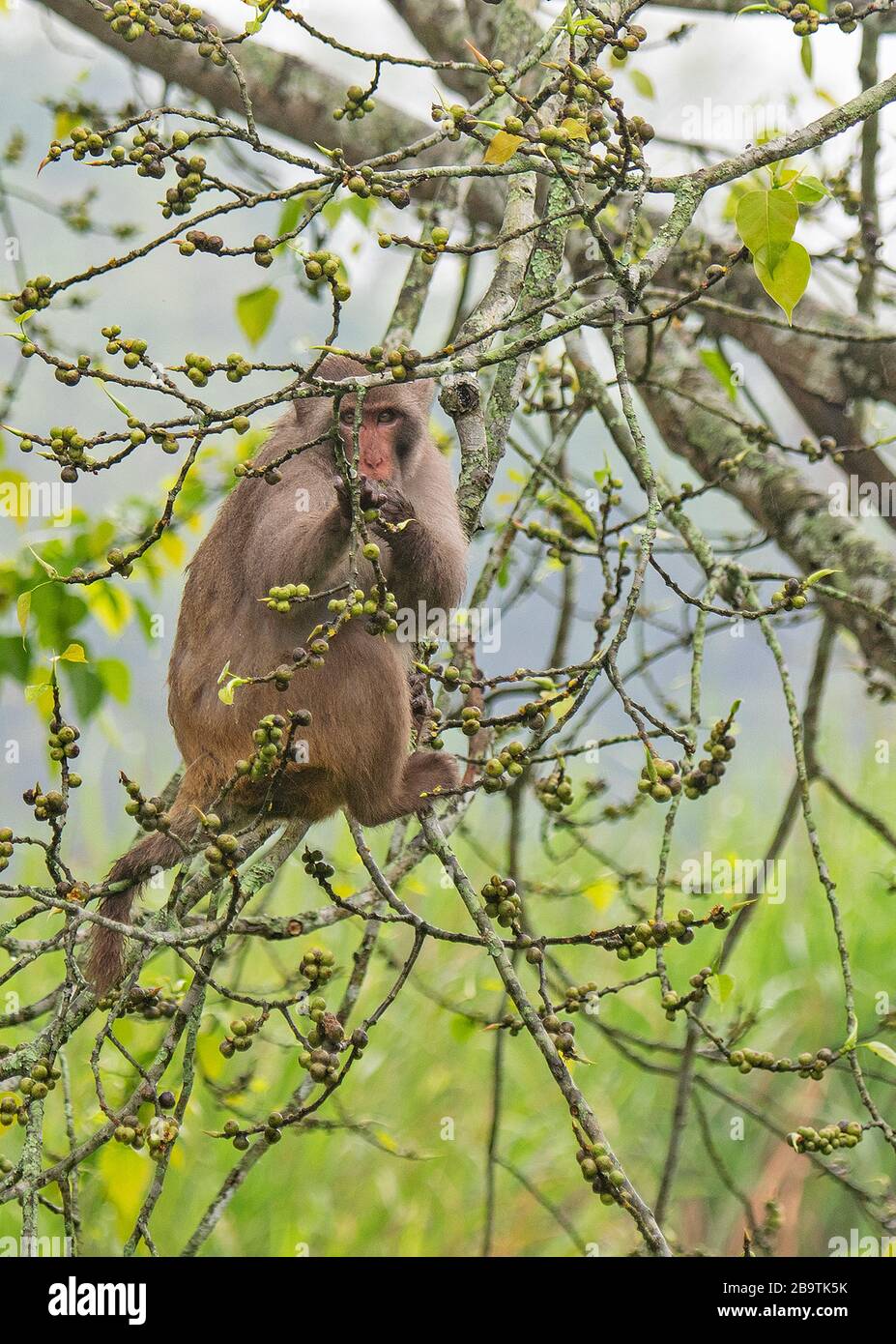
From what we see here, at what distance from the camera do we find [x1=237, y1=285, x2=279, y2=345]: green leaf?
339cm

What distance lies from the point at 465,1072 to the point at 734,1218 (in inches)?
53.2

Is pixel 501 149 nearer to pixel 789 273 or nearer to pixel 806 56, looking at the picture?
pixel 789 273

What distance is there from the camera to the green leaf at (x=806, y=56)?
8.59ft

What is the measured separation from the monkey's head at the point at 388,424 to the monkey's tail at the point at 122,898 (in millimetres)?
832

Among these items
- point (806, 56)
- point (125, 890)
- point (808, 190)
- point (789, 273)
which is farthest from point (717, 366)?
point (125, 890)

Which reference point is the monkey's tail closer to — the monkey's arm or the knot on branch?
the monkey's arm

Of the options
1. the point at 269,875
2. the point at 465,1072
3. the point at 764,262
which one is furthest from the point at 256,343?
the point at 465,1072

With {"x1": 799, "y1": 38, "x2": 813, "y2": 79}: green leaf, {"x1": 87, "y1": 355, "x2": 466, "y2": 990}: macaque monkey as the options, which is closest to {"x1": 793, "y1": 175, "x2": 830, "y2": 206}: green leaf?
{"x1": 799, "y1": 38, "x2": 813, "y2": 79}: green leaf

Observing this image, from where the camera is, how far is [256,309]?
3.41m

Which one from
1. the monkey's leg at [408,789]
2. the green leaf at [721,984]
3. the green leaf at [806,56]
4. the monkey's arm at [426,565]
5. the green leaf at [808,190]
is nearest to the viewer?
the green leaf at [808,190]

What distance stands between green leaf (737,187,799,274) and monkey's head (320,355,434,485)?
1168mm

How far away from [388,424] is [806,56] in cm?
113

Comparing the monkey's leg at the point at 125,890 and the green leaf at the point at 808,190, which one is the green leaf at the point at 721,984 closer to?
the monkey's leg at the point at 125,890

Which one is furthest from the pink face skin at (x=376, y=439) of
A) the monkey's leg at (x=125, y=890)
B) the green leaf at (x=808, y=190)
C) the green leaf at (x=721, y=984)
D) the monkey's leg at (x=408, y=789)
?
the green leaf at (x=721, y=984)
